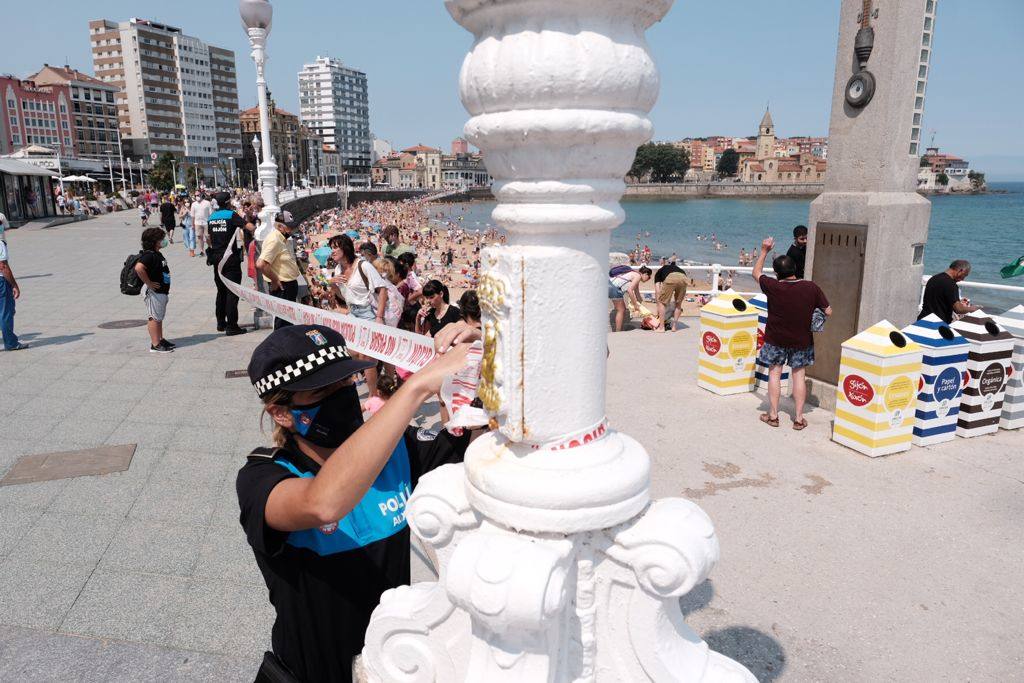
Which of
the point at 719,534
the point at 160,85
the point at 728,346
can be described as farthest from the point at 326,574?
the point at 160,85

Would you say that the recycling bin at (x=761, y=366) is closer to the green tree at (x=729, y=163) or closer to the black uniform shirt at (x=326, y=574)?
the black uniform shirt at (x=326, y=574)

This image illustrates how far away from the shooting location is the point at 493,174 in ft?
4.87

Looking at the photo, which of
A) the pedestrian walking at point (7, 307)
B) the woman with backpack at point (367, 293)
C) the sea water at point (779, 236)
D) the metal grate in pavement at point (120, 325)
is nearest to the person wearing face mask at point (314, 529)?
the woman with backpack at point (367, 293)

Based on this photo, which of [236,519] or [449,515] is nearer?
[449,515]

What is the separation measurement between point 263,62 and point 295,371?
1346cm

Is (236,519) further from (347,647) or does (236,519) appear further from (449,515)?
A: (449,515)

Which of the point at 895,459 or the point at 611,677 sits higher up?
the point at 611,677

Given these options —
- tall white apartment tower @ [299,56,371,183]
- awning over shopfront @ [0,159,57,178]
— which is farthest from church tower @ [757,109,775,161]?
awning over shopfront @ [0,159,57,178]

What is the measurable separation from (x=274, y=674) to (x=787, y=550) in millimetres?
3409

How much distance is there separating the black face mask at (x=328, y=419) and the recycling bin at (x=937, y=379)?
562 cm

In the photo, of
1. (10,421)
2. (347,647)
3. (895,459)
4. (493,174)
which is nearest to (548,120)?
(493,174)

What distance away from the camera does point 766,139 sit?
14525 centimetres

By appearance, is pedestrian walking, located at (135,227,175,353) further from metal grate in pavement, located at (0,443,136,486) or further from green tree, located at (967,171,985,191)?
green tree, located at (967,171,985,191)

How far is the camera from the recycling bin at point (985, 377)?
6.09 m
